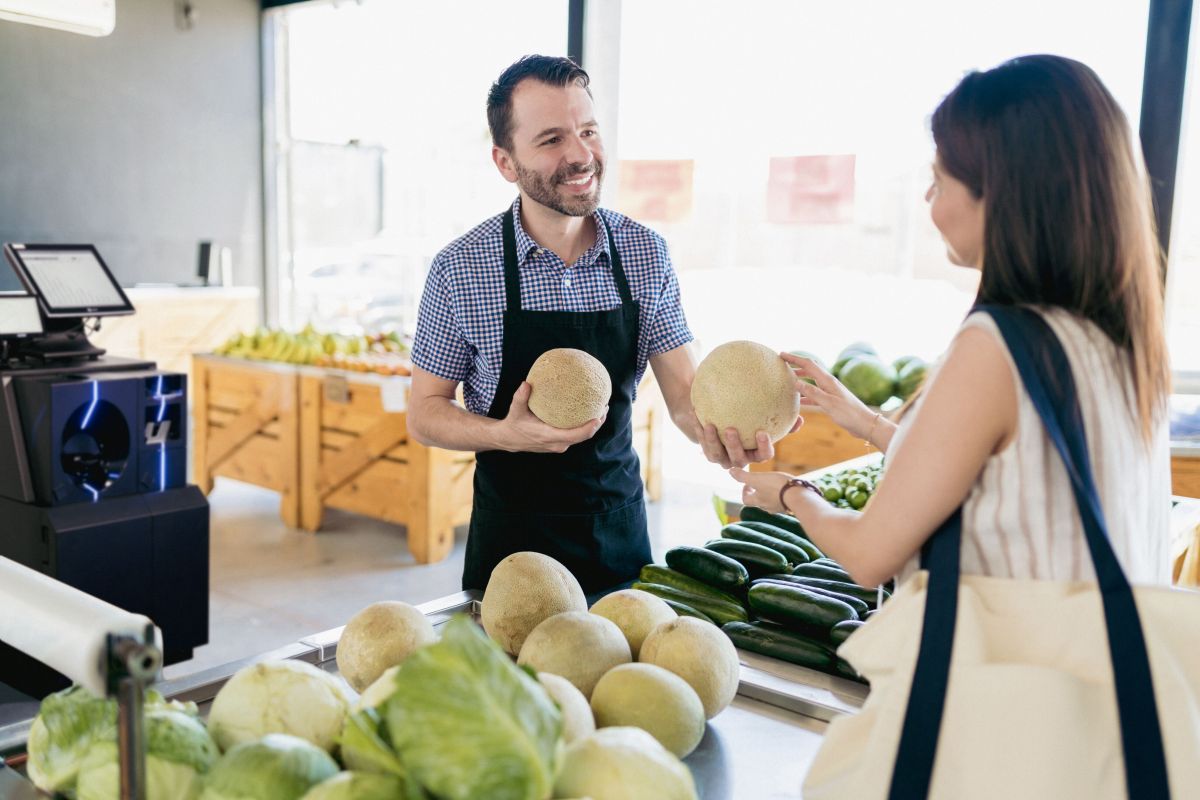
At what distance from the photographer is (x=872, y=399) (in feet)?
14.9

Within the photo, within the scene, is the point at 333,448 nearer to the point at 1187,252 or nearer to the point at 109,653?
the point at 1187,252

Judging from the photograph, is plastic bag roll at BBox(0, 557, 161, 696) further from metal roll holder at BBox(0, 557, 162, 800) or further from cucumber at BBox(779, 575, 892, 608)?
cucumber at BBox(779, 575, 892, 608)

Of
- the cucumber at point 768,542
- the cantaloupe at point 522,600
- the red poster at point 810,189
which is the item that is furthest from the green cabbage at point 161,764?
the red poster at point 810,189

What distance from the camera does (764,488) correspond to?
1.43 metres

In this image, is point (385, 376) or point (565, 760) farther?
point (385, 376)

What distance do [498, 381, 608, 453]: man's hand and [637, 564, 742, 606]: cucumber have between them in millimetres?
314

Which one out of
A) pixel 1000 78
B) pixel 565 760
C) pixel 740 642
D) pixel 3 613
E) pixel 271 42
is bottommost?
pixel 740 642

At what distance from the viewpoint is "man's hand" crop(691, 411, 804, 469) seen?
72.2 inches

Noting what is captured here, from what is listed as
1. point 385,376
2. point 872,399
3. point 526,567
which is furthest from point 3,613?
point 385,376

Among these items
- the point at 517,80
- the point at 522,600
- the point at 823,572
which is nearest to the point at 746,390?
the point at 823,572

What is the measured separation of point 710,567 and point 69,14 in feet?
10.3

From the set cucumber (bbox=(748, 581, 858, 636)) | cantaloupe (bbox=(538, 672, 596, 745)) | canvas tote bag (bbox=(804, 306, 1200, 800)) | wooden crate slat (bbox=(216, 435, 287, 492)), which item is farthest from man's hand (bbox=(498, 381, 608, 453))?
wooden crate slat (bbox=(216, 435, 287, 492))

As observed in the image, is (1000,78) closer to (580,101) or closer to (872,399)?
(580,101)

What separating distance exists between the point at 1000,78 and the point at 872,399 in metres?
3.58
